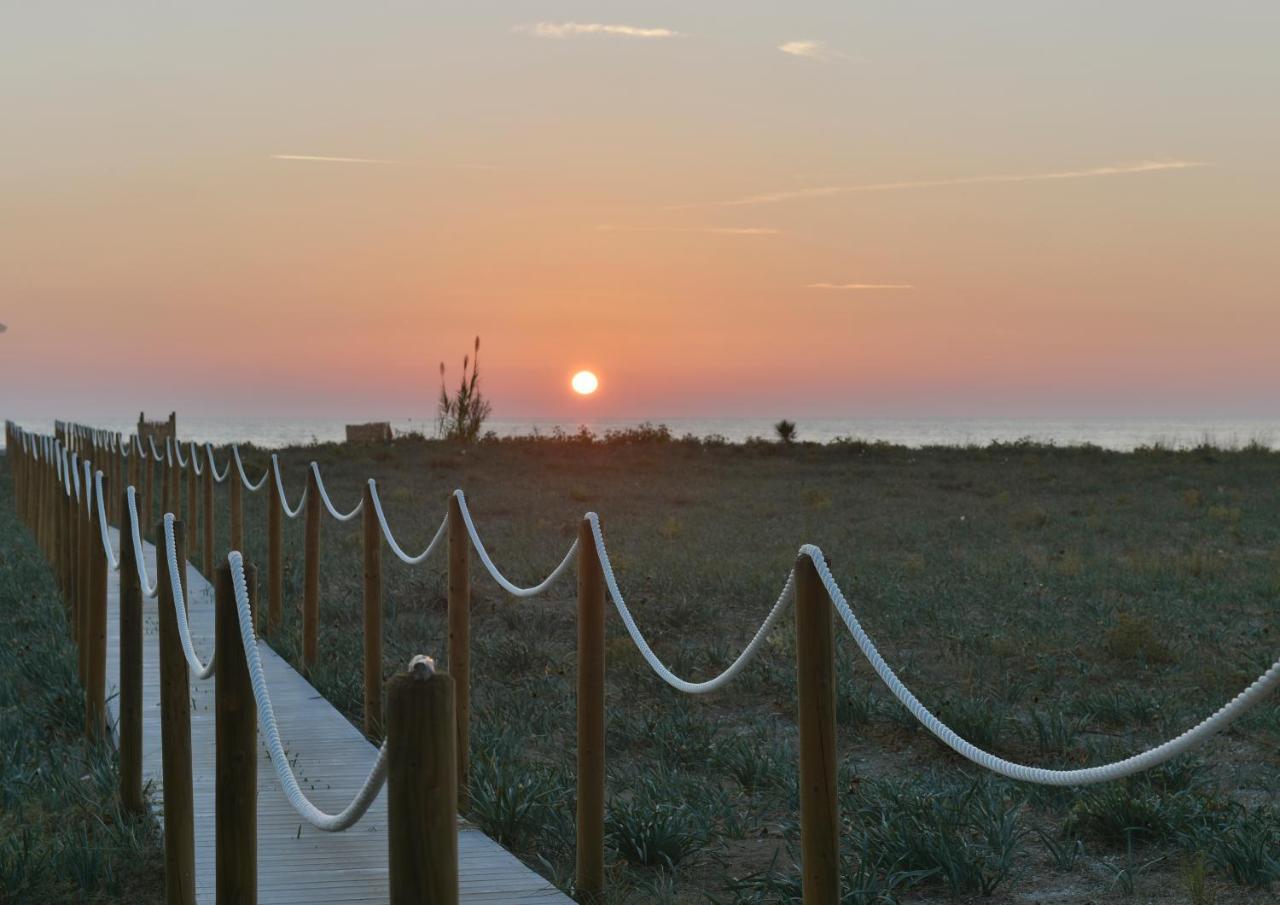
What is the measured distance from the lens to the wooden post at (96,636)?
6730mm

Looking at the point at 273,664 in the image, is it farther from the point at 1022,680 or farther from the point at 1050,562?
the point at 1050,562

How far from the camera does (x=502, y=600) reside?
38.5 ft

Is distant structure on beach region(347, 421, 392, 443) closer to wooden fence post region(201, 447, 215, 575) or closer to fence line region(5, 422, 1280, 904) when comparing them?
wooden fence post region(201, 447, 215, 575)

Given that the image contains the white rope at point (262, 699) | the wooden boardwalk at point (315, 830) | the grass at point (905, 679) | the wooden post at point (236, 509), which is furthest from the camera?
Result: the wooden post at point (236, 509)

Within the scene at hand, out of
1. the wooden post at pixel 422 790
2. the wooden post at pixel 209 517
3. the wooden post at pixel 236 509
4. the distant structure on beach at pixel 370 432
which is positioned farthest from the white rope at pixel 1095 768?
the distant structure on beach at pixel 370 432

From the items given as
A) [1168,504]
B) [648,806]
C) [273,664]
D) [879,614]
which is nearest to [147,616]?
[273,664]

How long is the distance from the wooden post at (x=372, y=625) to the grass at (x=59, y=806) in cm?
127

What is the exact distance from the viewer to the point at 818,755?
3918mm

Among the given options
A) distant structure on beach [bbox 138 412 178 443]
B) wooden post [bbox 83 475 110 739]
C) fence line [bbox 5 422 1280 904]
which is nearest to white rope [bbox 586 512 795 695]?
fence line [bbox 5 422 1280 904]

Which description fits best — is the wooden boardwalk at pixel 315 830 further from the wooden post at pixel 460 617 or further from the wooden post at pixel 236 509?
the wooden post at pixel 236 509

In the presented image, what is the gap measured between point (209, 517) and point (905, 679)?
22.8ft

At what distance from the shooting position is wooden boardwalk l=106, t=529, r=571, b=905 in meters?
4.85

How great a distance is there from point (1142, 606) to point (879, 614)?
2.14 m

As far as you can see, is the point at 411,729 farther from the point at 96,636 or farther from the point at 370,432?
the point at 370,432
